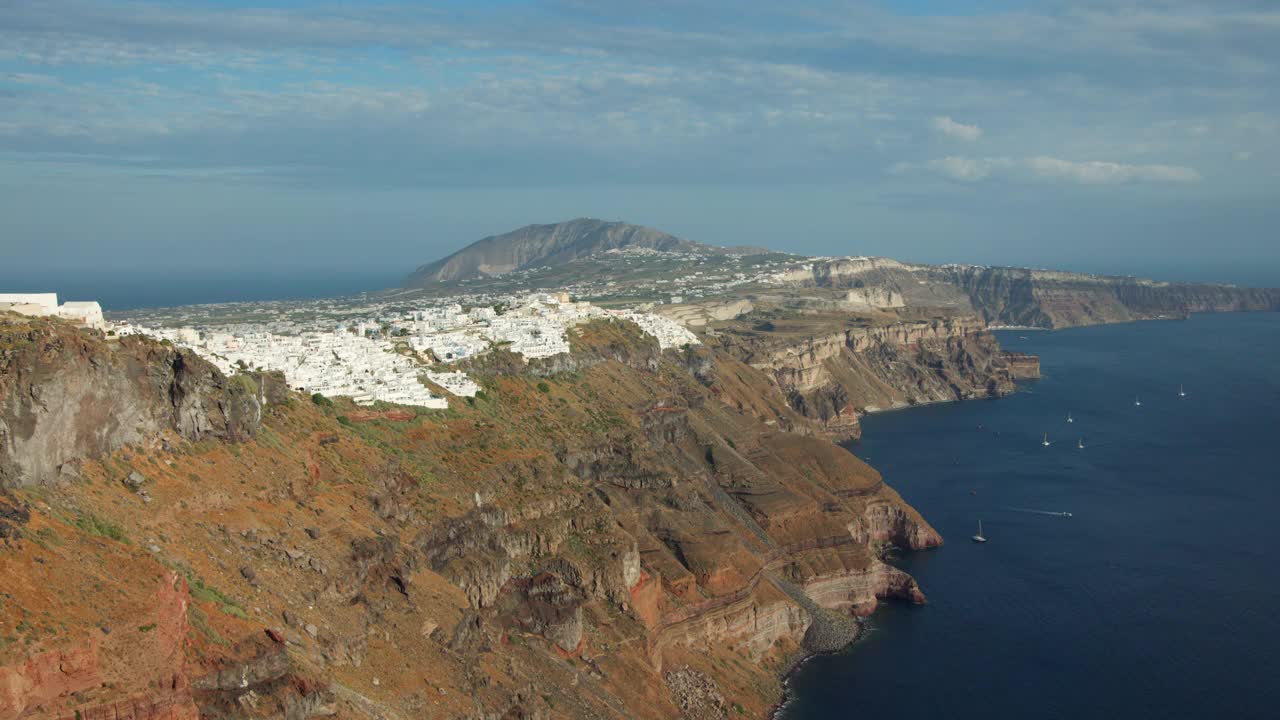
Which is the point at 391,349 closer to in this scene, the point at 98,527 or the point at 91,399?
the point at 91,399

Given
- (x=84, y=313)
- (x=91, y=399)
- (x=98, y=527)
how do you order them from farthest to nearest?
1. (x=84, y=313)
2. (x=91, y=399)
3. (x=98, y=527)

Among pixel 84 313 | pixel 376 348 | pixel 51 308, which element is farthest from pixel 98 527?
pixel 376 348

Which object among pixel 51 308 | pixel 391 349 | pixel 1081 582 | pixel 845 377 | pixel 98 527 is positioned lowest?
pixel 1081 582

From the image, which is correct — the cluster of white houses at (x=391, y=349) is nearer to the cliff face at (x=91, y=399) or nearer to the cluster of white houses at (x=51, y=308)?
the cluster of white houses at (x=51, y=308)

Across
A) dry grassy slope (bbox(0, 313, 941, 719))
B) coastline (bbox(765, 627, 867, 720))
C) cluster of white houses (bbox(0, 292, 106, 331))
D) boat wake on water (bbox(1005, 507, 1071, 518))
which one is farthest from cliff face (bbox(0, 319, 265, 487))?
boat wake on water (bbox(1005, 507, 1071, 518))

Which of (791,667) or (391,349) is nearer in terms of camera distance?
(791,667)

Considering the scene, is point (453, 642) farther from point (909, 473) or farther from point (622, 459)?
point (909, 473)
